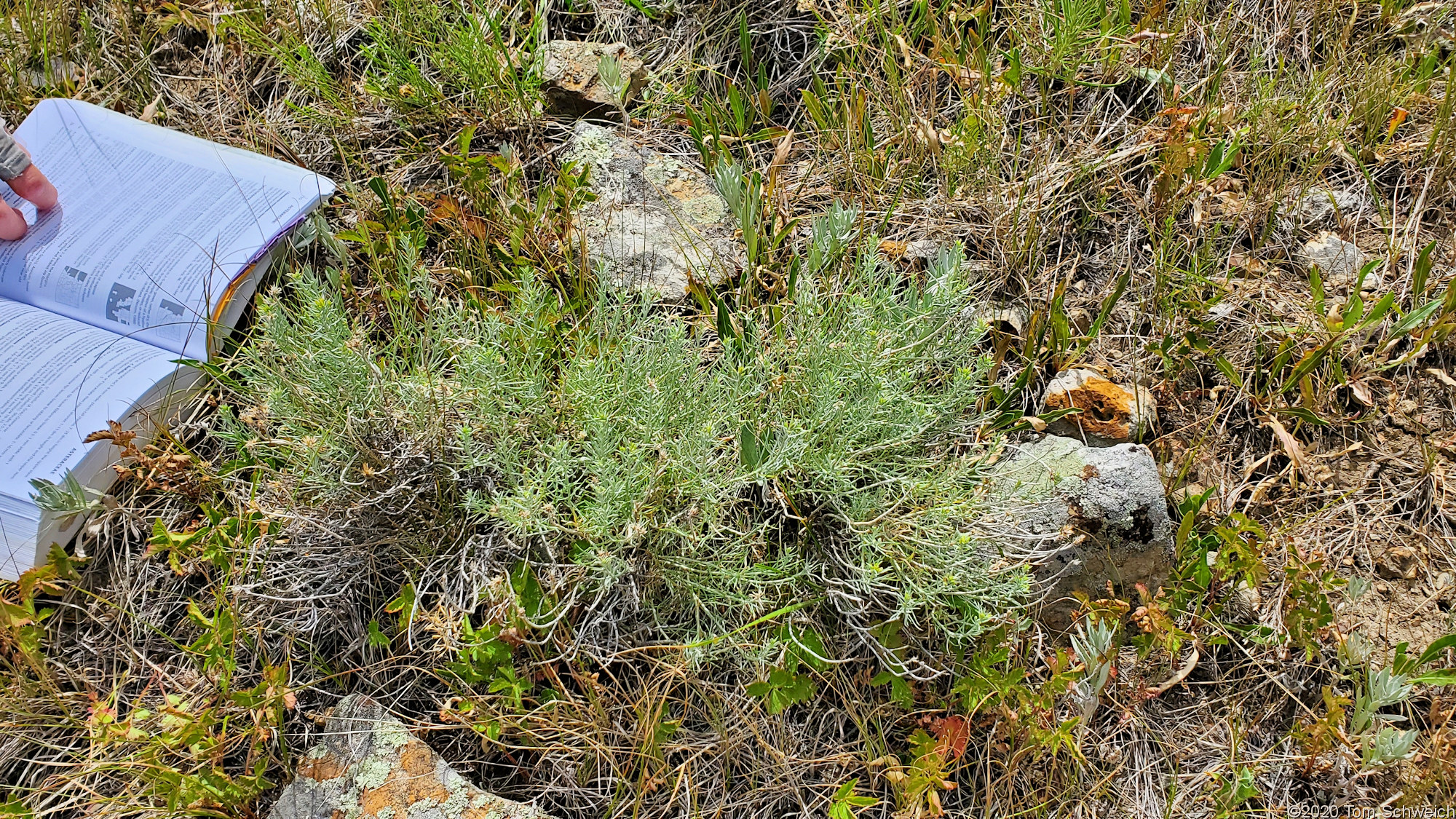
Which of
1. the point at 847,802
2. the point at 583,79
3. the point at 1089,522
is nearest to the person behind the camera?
the point at 847,802

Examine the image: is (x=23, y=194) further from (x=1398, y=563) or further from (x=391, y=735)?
(x=1398, y=563)

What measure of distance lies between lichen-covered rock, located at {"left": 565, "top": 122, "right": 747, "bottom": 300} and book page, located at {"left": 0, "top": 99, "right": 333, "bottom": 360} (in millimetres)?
659

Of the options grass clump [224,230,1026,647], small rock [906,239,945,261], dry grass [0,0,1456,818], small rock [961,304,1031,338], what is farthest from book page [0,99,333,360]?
small rock [961,304,1031,338]

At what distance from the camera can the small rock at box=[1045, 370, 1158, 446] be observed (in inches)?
77.5

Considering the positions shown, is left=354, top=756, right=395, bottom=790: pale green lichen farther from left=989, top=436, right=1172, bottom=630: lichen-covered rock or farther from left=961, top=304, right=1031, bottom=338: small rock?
left=961, top=304, right=1031, bottom=338: small rock

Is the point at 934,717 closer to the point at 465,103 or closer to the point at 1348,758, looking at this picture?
the point at 1348,758

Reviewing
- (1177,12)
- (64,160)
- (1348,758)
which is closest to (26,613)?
(64,160)

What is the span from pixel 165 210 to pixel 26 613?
3.29 feet

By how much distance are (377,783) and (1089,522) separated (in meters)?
1.37

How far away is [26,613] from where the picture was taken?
1780mm

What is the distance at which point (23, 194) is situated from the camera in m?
2.21

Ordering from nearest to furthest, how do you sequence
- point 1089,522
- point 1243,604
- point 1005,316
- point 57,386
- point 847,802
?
point 847,802 < point 1089,522 < point 1243,604 < point 57,386 < point 1005,316

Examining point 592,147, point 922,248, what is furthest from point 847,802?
point 592,147

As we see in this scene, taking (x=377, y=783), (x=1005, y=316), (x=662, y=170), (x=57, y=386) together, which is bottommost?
(x=377, y=783)
